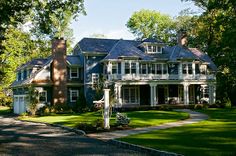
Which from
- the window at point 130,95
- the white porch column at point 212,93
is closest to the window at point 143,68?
the window at point 130,95

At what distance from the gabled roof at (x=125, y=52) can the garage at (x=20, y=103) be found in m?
12.4

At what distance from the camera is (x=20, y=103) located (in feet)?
155

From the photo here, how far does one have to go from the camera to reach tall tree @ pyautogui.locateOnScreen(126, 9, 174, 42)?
263 feet

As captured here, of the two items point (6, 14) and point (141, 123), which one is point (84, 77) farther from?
point (6, 14)

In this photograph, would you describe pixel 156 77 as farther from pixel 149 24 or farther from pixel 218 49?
pixel 149 24

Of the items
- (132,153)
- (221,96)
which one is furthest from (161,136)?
(221,96)

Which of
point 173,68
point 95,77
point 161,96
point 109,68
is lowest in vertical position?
point 161,96

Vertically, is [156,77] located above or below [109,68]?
below

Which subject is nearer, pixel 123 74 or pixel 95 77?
pixel 123 74

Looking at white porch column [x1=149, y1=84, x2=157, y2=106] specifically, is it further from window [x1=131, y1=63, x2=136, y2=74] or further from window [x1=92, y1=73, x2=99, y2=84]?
window [x1=92, y1=73, x2=99, y2=84]

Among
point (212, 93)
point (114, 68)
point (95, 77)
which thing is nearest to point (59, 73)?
point (95, 77)

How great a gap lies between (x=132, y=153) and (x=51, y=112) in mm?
28680

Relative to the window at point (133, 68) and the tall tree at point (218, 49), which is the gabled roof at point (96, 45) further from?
the tall tree at point (218, 49)

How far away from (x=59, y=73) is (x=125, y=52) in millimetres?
9002
